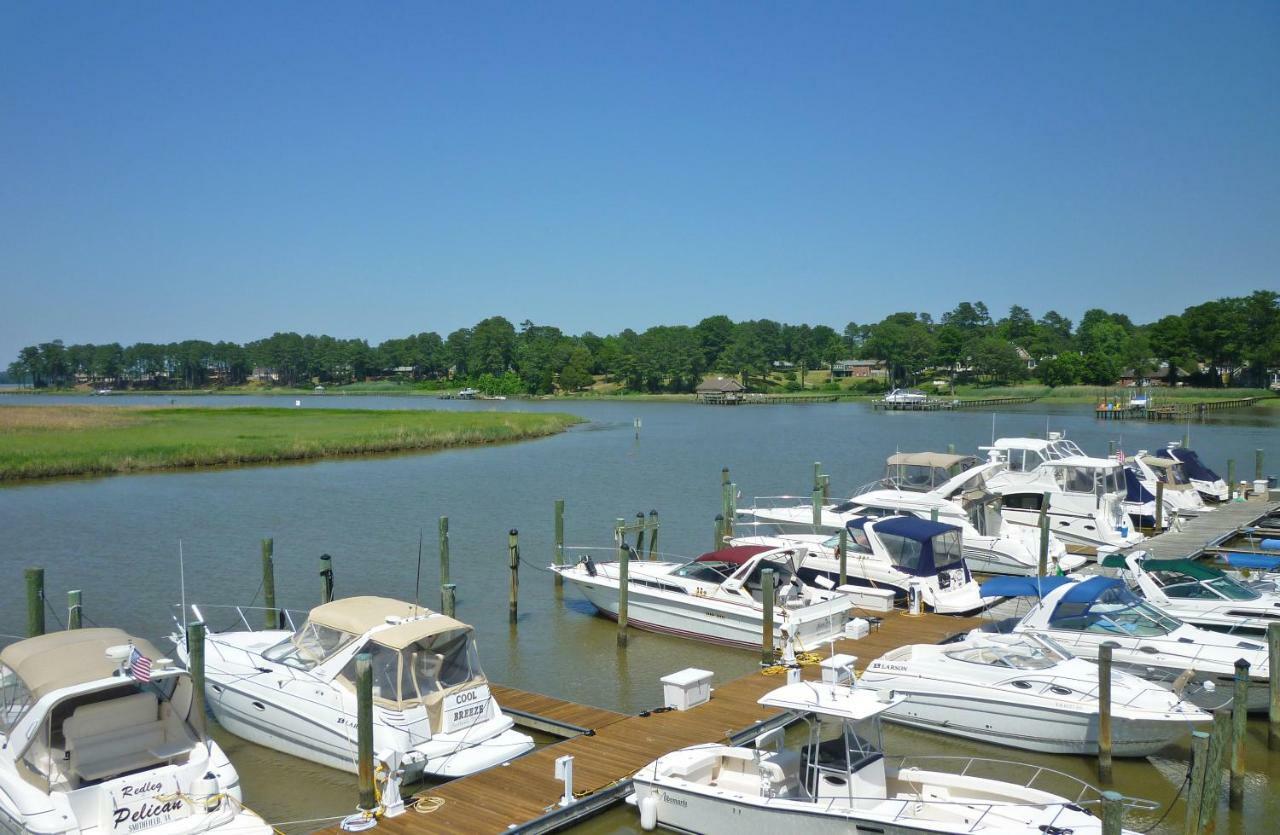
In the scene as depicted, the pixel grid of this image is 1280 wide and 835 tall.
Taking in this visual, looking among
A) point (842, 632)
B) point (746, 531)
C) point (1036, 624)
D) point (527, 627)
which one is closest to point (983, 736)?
point (1036, 624)

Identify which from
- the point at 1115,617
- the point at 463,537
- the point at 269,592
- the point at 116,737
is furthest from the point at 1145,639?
the point at 463,537

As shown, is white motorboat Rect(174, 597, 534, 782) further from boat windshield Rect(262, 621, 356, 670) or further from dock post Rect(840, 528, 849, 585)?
dock post Rect(840, 528, 849, 585)

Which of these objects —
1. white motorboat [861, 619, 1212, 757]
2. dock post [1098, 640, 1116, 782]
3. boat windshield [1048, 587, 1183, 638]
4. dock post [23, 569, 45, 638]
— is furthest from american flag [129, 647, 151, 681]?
boat windshield [1048, 587, 1183, 638]

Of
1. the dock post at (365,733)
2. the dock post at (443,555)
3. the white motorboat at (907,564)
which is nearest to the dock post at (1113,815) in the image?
the dock post at (365,733)

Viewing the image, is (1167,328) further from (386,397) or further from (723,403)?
(386,397)

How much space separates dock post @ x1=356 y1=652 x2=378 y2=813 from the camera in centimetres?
1222

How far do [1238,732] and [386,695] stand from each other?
11481 millimetres

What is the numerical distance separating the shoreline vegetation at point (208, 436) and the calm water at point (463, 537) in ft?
7.01

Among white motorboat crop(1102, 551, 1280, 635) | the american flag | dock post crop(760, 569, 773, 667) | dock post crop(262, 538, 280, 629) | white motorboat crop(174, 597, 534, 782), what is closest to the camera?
the american flag

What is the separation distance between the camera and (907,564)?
864 inches

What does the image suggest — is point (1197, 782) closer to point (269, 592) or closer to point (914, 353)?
point (269, 592)

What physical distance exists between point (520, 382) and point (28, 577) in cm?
15334

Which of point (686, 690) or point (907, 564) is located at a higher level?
point (907, 564)

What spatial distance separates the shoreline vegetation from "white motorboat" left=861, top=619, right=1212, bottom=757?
43879 millimetres
